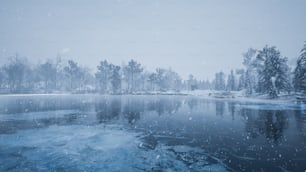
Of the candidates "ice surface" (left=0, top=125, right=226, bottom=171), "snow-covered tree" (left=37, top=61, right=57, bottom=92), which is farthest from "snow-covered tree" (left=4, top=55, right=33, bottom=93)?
"ice surface" (left=0, top=125, right=226, bottom=171)

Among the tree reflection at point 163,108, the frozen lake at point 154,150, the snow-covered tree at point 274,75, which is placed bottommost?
the frozen lake at point 154,150

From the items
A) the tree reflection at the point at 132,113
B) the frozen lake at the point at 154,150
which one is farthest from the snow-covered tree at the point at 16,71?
the frozen lake at the point at 154,150

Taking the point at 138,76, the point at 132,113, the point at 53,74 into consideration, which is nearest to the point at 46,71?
the point at 53,74

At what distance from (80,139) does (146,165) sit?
19.1ft

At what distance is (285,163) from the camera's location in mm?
7363

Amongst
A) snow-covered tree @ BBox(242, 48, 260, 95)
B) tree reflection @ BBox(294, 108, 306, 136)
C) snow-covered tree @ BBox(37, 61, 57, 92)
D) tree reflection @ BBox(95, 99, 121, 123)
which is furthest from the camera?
snow-covered tree @ BBox(37, 61, 57, 92)

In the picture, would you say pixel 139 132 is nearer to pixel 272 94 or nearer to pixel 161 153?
pixel 161 153

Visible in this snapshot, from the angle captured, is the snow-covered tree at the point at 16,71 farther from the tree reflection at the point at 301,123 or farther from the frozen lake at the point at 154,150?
the tree reflection at the point at 301,123

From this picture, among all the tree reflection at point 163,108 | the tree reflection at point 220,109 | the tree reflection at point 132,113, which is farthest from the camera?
the tree reflection at point 163,108

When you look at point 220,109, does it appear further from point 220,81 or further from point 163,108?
point 220,81

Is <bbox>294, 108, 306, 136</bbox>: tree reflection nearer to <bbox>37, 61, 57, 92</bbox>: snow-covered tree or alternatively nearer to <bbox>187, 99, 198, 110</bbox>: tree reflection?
<bbox>187, 99, 198, 110</bbox>: tree reflection

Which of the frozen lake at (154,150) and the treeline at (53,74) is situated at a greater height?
the treeline at (53,74)

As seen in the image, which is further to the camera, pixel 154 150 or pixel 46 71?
pixel 46 71

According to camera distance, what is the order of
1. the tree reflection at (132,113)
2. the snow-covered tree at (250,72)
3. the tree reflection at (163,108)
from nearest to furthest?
the tree reflection at (132,113) < the tree reflection at (163,108) < the snow-covered tree at (250,72)
